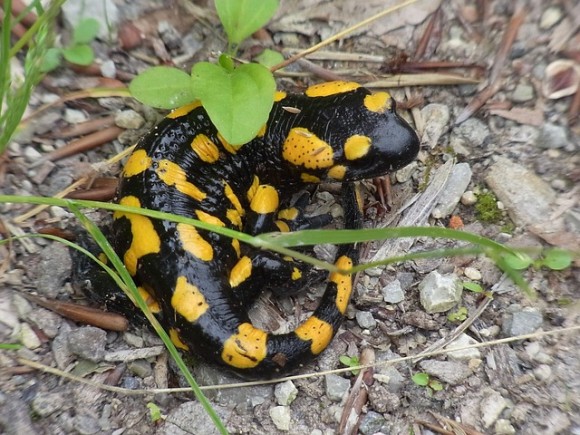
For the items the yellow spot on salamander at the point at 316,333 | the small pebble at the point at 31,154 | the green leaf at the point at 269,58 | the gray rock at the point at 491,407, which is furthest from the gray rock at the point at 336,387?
the small pebble at the point at 31,154

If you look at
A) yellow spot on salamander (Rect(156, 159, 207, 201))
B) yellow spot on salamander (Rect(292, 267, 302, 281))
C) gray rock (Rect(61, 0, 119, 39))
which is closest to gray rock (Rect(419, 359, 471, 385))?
yellow spot on salamander (Rect(292, 267, 302, 281))

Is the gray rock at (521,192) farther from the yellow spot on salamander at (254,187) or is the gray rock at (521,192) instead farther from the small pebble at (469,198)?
the yellow spot on salamander at (254,187)

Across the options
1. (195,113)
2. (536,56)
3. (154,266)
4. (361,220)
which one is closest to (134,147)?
(195,113)

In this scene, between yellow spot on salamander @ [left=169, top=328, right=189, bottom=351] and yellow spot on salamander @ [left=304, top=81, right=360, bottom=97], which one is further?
yellow spot on salamander @ [left=304, top=81, right=360, bottom=97]

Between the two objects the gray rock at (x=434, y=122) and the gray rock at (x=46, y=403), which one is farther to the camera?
the gray rock at (x=434, y=122)

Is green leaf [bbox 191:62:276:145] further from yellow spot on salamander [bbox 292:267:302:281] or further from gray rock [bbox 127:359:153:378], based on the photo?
gray rock [bbox 127:359:153:378]

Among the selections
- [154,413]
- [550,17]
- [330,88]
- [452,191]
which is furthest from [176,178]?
[550,17]
